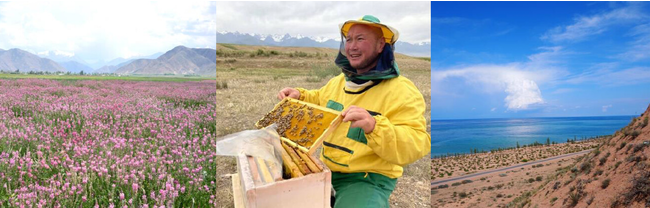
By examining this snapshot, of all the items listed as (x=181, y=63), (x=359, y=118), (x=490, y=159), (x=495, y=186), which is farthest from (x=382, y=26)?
(x=490, y=159)

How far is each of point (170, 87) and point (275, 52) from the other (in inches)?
453

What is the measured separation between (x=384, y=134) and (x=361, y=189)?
1.68 ft

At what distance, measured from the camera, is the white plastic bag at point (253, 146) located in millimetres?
2010

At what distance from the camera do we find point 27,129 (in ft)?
11.7

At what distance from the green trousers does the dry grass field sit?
97.4 inches

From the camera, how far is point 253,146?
2.07 metres

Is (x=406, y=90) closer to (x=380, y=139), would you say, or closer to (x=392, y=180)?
(x=380, y=139)

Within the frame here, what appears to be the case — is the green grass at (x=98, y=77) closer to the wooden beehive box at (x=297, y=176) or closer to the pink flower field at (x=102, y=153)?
the pink flower field at (x=102, y=153)

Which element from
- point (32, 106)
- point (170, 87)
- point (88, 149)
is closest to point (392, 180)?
point (88, 149)

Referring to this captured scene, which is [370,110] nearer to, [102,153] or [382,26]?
[382,26]

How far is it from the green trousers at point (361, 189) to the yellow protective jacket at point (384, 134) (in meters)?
0.06

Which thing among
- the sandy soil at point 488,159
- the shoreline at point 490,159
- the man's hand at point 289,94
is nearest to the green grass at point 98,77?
the man's hand at point 289,94

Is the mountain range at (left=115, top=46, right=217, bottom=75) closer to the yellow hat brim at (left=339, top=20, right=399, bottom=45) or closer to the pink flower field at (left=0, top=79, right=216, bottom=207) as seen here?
the pink flower field at (left=0, top=79, right=216, bottom=207)

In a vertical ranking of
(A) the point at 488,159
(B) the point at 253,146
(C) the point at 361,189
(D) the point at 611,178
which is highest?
(B) the point at 253,146
